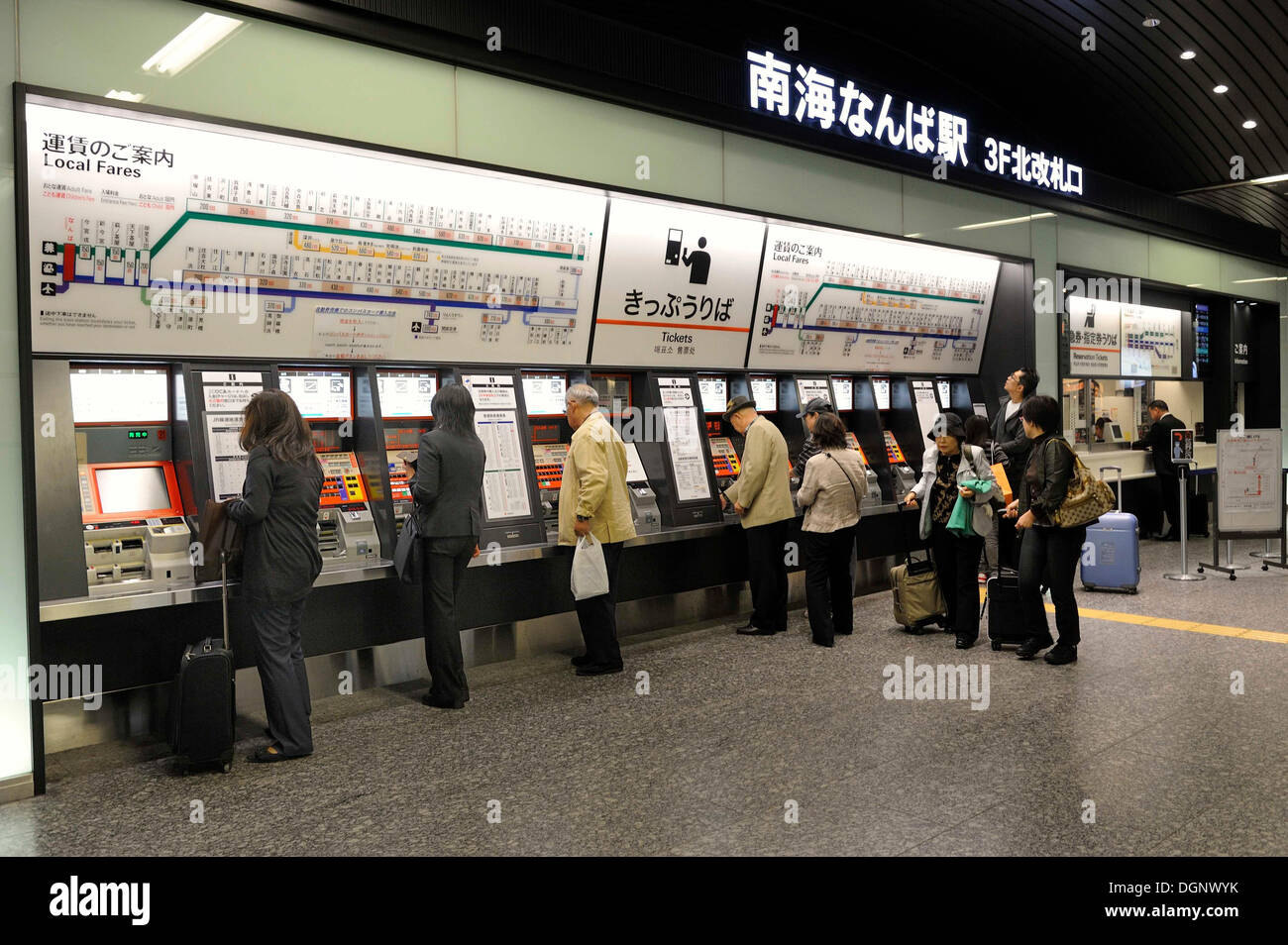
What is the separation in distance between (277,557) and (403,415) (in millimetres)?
1534

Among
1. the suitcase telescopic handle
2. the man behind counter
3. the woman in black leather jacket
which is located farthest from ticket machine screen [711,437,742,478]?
the man behind counter

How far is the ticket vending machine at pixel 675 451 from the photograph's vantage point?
20.9 feet

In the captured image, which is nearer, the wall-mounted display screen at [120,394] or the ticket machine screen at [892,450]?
the wall-mounted display screen at [120,394]

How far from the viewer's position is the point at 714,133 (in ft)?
21.4

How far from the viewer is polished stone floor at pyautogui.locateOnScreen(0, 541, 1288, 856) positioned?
327 centimetres

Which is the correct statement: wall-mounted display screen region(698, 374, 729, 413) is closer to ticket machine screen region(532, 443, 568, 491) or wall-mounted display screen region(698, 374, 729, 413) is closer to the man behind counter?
ticket machine screen region(532, 443, 568, 491)

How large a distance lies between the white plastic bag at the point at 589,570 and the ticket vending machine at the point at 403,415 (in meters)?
0.96

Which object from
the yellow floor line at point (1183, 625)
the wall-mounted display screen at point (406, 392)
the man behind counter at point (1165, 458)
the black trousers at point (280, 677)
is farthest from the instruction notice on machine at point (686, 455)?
the man behind counter at point (1165, 458)

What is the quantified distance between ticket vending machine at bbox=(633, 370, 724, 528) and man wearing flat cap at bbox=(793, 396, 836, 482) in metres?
0.69

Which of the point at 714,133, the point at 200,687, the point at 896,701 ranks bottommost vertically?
the point at 896,701

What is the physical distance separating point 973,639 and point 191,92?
17.3 feet

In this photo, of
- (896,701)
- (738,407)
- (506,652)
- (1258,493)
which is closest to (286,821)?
(506,652)

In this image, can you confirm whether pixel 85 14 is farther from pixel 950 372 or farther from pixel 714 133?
pixel 950 372

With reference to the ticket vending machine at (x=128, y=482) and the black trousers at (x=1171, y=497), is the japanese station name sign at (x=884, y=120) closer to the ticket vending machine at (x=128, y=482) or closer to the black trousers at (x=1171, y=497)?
the black trousers at (x=1171, y=497)
